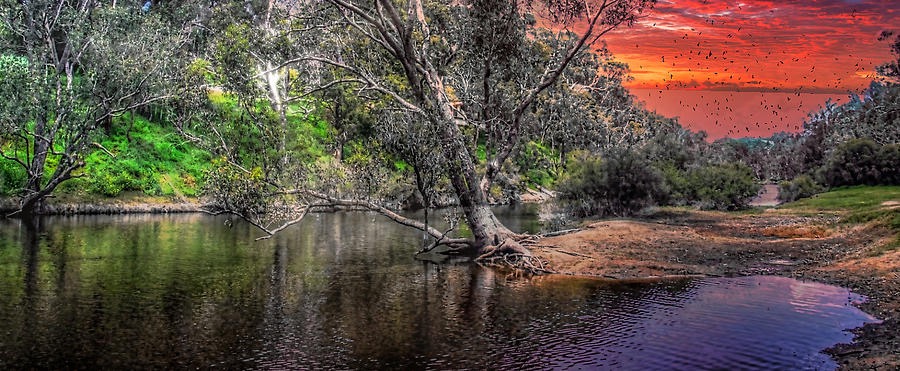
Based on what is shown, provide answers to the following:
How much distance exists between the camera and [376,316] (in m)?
20.9

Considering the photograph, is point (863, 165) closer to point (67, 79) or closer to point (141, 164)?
point (141, 164)

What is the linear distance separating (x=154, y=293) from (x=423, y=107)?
48.6 ft

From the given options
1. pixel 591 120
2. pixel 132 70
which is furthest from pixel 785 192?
pixel 132 70

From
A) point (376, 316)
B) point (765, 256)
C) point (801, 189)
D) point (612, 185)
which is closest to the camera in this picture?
point (376, 316)

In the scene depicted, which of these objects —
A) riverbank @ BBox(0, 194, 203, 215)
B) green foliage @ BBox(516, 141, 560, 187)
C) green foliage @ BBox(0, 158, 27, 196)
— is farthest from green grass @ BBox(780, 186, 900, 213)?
green foliage @ BBox(0, 158, 27, 196)

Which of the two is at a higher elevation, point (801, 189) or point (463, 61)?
point (463, 61)

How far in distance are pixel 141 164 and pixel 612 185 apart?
43.5 m

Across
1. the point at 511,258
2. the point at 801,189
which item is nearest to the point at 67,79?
the point at 511,258

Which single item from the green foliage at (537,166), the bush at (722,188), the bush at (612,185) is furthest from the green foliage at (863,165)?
the green foliage at (537,166)

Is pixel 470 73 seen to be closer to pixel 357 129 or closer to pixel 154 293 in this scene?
pixel 154 293

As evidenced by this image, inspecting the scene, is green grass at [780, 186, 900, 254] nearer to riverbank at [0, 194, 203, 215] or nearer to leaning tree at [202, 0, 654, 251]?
leaning tree at [202, 0, 654, 251]

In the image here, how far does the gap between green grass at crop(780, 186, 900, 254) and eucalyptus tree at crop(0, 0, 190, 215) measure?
5352 cm

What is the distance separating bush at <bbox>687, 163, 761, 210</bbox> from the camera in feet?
202

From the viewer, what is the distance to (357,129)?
3093 inches
